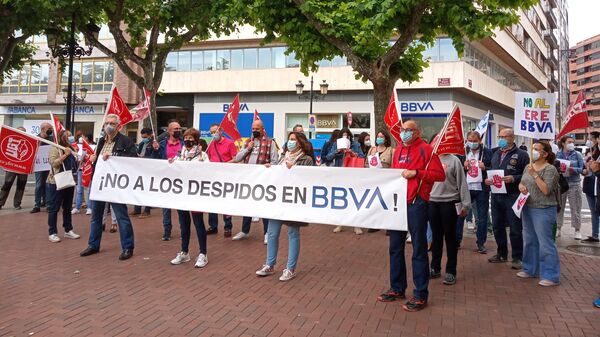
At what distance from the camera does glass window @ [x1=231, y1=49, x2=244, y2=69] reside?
33.2 meters

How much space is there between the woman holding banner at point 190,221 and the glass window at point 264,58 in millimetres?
26215

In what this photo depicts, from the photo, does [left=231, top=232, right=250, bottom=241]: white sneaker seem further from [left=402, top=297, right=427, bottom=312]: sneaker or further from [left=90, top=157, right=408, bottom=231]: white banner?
[left=402, top=297, right=427, bottom=312]: sneaker

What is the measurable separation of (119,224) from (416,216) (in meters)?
4.54

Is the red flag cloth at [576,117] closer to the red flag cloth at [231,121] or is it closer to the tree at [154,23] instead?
the red flag cloth at [231,121]

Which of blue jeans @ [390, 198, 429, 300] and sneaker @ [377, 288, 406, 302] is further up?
blue jeans @ [390, 198, 429, 300]

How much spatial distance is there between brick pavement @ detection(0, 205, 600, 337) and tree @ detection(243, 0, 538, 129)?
413 cm

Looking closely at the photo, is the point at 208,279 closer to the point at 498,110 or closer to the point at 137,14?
the point at 137,14

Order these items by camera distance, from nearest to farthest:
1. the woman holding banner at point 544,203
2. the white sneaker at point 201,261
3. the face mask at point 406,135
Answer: the face mask at point 406,135, the woman holding banner at point 544,203, the white sneaker at point 201,261

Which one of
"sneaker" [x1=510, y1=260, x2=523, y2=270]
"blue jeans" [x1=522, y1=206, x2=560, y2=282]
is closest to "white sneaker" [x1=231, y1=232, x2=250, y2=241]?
"sneaker" [x1=510, y1=260, x2=523, y2=270]

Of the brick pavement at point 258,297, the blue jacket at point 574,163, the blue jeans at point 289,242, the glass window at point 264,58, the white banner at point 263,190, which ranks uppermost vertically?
the glass window at point 264,58

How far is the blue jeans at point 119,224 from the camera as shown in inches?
274

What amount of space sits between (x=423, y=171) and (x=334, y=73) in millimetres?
26578

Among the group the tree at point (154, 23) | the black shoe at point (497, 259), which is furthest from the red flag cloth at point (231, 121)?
the tree at point (154, 23)

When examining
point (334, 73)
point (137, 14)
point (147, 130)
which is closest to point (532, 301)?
point (147, 130)
